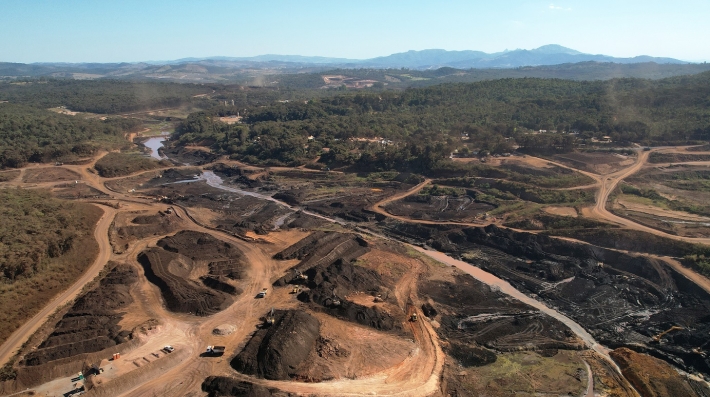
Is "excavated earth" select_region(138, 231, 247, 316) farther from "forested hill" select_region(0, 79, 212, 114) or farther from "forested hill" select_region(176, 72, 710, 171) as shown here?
"forested hill" select_region(0, 79, 212, 114)

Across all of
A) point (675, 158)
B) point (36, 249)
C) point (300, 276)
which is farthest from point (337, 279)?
point (675, 158)

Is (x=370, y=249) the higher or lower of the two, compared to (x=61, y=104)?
lower

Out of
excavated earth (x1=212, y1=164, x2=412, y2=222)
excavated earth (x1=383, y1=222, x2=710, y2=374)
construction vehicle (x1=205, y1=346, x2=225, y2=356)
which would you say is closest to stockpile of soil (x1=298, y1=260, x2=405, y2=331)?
construction vehicle (x1=205, y1=346, x2=225, y2=356)

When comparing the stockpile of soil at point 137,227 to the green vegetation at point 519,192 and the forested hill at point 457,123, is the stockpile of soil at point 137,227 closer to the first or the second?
the forested hill at point 457,123

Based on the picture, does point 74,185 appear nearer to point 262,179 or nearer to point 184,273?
point 262,179

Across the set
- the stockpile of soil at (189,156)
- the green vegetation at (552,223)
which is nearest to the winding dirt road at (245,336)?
the green vegetation at (552,223)

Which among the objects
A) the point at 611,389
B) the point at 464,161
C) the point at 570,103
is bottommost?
Answer: the point at 611,389

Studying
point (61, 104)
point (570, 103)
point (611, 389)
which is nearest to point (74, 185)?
point (611, 389)
